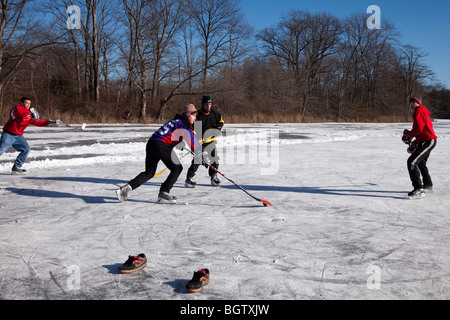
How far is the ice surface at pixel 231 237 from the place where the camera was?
2.67 m

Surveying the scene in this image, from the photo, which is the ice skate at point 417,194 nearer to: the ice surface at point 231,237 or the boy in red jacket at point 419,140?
the boy in red jacket at point 419,140

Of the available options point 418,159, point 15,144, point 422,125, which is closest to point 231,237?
point 418,159

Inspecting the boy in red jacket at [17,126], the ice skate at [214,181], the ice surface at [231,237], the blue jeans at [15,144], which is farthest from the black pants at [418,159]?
the blue jeans at [15,144]

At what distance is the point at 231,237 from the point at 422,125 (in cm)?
377

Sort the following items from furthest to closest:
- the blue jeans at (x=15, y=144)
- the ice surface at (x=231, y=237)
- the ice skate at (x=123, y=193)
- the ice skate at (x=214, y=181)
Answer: the blue jeans at (x=15, y=144) < the ice skate at (x=214, y=181) < the ice skate at (x=123, y=193) < the ice surface at (x=231, y=237)

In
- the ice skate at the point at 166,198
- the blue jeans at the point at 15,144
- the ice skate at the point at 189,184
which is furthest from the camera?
the blue jeans at the point at 15,144

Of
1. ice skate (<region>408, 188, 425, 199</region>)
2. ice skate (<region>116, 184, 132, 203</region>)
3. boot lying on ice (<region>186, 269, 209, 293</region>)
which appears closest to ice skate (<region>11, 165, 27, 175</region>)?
ice skate (<region>116, 184, 132, 203</region>)

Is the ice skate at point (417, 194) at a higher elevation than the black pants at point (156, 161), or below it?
below

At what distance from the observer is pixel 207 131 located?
6.32 meters

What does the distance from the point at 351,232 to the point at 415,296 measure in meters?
1.36

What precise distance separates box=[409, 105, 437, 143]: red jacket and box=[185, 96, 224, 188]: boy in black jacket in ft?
10.5

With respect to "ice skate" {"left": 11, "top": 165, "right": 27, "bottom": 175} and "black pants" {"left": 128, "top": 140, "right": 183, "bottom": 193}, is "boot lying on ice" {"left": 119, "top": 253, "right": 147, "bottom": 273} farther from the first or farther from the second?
"ice skate" {"left": 11, "top": 165, "right": 27, "bottom": 175}

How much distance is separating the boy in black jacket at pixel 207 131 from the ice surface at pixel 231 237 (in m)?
0.27
